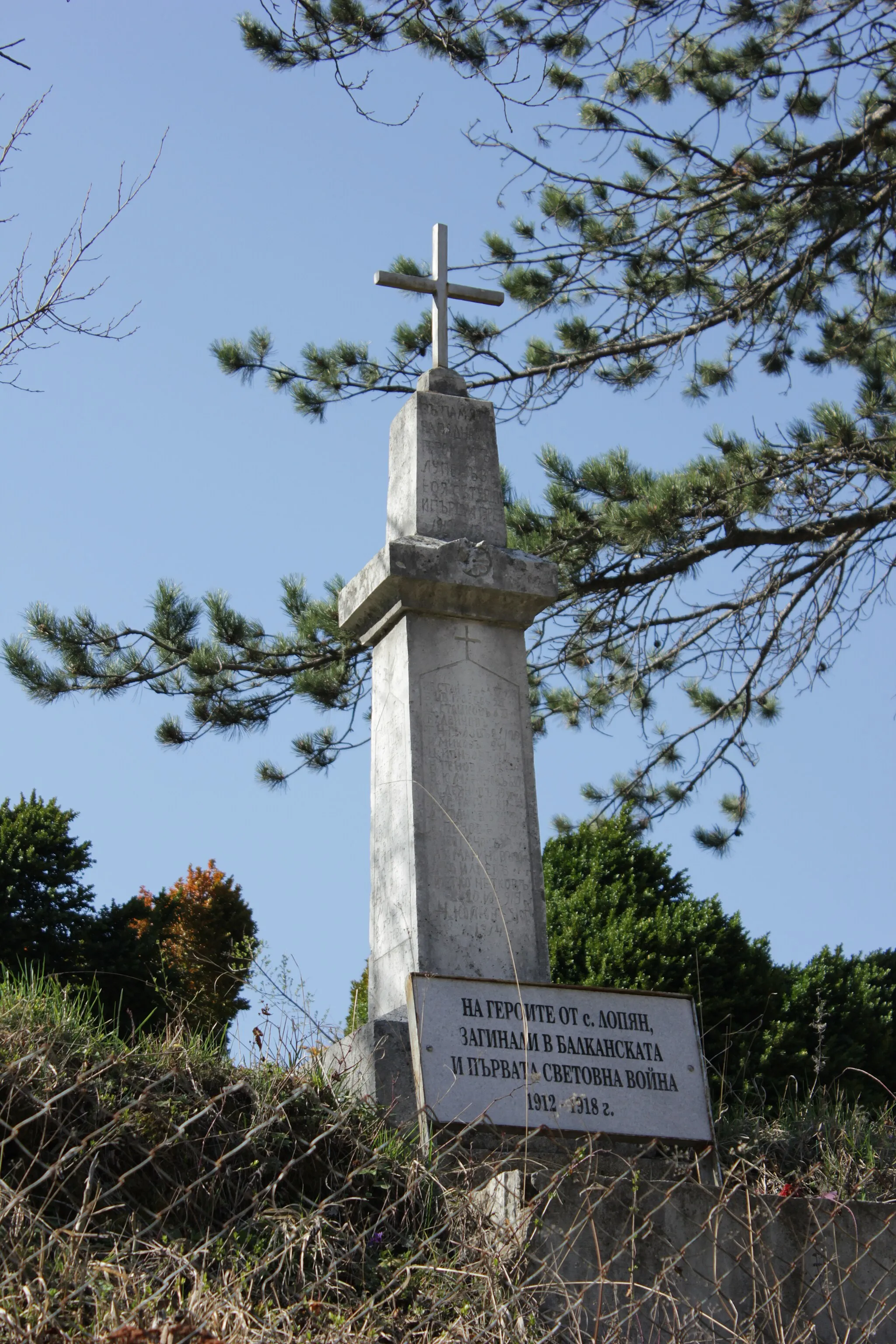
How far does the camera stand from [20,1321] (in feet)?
10.1

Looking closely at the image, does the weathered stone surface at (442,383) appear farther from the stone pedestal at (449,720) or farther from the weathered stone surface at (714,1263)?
the weathered stone surface at (714,1263)

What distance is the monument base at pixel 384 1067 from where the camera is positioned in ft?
15.8

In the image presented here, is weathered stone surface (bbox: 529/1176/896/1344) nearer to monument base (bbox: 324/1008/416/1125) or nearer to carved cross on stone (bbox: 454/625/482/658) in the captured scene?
monument base (bbox: 324/1008/416/1125)

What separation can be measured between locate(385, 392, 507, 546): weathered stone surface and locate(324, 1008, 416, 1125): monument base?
2.09 metres

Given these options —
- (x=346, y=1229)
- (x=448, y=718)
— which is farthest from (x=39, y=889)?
(x=346, y=1229)

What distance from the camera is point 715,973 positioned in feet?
24.3

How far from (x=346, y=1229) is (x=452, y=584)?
8.90ft

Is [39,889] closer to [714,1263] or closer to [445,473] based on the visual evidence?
[445,473]

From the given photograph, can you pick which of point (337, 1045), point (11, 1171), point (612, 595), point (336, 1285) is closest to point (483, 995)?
point (337, 1045)

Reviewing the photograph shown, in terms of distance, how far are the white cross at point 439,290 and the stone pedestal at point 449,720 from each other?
0.55 m

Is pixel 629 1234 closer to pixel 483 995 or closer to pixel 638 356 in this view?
pixel 483 995

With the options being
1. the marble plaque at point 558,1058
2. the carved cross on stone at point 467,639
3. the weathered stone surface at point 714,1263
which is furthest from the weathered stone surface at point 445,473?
the weathered stone surface at point 714,1263

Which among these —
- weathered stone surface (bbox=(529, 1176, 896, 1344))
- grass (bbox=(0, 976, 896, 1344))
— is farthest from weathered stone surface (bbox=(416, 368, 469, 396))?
weathered stone surface (bbox=(529, 1176, 896, 1344))

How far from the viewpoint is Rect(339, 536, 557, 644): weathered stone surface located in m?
5.87
